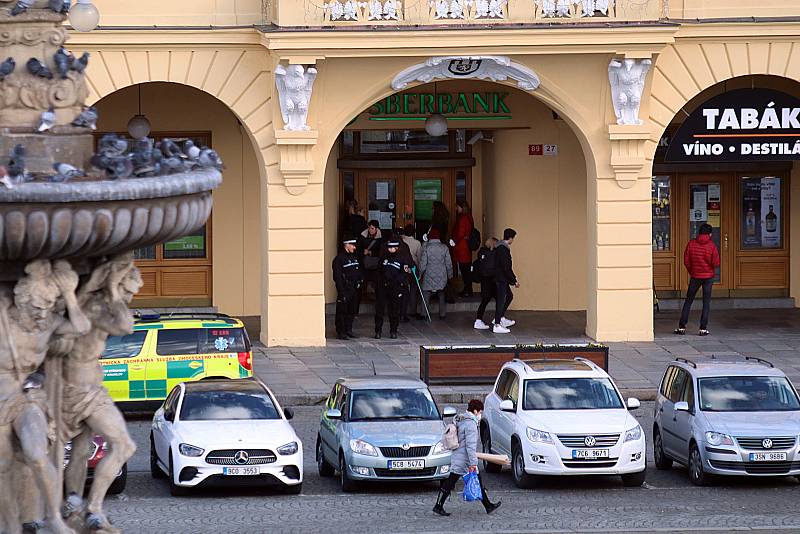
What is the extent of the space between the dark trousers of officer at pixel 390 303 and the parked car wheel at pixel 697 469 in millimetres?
10107

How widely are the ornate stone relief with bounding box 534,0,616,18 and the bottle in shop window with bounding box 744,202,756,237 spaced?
7881mm

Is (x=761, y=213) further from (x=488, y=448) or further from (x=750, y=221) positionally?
(x=488, y=448)

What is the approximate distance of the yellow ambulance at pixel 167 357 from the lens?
938 inches

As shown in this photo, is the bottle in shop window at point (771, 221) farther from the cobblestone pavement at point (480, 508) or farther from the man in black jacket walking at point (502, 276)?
the cobblestone pavement at point (480, 508)

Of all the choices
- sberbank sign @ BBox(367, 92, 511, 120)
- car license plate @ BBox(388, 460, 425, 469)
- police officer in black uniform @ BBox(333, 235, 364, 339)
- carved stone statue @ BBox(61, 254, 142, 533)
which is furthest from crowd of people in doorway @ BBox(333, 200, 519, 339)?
carved stone statue @ BBox(61, 254, 142, 533)

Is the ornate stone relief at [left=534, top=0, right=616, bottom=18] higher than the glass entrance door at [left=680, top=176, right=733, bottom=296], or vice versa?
the ornate stone relief at [left=534, top=0, right=616, bottom=18]

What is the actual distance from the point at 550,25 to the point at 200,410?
34.8 ft

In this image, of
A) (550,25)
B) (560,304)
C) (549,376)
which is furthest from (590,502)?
(560,304)

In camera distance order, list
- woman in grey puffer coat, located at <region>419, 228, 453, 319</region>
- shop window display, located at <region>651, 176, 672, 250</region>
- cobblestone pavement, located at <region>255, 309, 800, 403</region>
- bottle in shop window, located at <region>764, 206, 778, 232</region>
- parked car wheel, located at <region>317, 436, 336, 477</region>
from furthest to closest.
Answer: bottle in shop window, located at <region>764, 206, 778, 232</region>, shop window display, located at <region>651, 176, 672, 250</region>, woman in grey puffer coat, located at <region>419, 228, 453, 319</region>, cobblestone pavement, located at <region>255, 309, 800, 403</region>, parked car wheel, located at <region>317, 436, 336, 477</region>

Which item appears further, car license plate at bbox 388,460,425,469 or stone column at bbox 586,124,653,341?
stone column at bbox 586,124,653,341

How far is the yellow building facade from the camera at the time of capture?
27906 mm

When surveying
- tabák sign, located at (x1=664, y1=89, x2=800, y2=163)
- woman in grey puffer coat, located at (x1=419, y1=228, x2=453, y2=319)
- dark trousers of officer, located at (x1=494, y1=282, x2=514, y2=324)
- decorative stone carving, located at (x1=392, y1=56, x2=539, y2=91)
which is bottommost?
dark trousers of officer, located at (x1=494, y1=282, x2=514, y2=324)

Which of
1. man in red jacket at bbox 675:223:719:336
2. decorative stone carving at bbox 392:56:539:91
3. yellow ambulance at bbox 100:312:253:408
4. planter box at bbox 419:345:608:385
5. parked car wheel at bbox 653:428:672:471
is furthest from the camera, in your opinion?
man in red jacket at bbox 675:223:719:336

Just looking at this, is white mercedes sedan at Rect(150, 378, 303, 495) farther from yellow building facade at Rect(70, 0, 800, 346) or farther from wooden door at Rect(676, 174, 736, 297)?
wooden door at Rect(676, 174, 736, 297)
